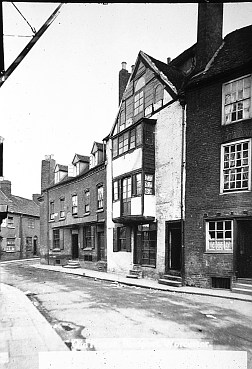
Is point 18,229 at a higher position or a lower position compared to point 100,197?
lower

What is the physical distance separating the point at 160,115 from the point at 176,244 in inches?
242

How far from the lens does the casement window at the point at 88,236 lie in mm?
22891

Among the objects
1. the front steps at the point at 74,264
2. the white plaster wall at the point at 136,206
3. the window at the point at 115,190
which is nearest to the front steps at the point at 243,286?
the white plaster wall at the point at 136,206

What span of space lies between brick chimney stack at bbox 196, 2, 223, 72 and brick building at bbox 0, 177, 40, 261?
2489 cm

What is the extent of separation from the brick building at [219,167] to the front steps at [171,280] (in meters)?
0.41

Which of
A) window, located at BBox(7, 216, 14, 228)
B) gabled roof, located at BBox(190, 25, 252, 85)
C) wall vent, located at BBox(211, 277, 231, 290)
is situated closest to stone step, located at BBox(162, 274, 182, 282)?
wall vent, located at BBox(211, 277, 231, 290)

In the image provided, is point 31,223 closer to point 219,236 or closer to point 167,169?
point 167,169

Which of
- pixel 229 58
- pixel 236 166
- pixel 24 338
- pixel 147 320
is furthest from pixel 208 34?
pixel 24 338

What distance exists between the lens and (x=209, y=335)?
6297 millimetres

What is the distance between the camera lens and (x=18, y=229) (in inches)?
1483

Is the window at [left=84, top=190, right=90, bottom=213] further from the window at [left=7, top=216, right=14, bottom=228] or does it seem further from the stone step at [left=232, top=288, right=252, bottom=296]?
the window at [left=7, top=216, right=14, bottom=228]

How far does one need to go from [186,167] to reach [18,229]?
28.7m

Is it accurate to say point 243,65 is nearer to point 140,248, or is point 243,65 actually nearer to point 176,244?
point 176,244

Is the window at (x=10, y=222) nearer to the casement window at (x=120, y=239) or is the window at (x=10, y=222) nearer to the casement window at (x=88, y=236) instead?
the casement window at (x=88, y=236)
